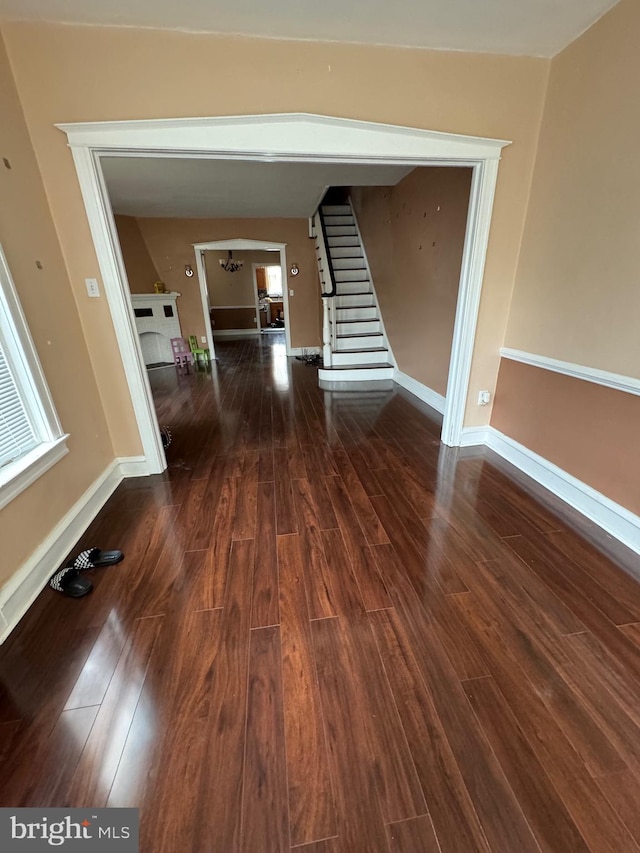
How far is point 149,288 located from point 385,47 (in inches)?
237

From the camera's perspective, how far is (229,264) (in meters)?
10.4

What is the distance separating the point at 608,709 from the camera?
1122 millimetres

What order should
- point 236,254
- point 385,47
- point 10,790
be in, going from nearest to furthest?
1. point 10,790
2. point 385,47
3. point 236,254

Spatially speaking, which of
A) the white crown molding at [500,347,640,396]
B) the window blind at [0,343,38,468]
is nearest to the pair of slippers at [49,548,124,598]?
the window blind at [0,343,38,468]

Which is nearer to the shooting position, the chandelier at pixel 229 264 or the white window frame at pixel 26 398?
the white window frame at pixel 26 398

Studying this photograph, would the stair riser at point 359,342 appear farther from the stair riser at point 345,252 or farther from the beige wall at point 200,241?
the beige wall at point 200,241

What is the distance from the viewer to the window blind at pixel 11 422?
1632 mm

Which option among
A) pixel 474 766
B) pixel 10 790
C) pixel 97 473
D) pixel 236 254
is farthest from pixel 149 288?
pixel 474 766

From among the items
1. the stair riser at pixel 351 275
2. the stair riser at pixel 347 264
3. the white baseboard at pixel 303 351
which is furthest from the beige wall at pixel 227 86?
the white baseboard at pixel 303 351

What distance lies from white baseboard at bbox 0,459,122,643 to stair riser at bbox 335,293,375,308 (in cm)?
439

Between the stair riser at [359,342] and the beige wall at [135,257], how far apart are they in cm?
387

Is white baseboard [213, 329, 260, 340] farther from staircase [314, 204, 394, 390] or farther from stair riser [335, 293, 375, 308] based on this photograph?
stair riser [335, 293, 375, 308]

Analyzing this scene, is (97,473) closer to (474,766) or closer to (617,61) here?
(474,766)

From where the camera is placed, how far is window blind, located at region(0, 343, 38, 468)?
1.63 m
